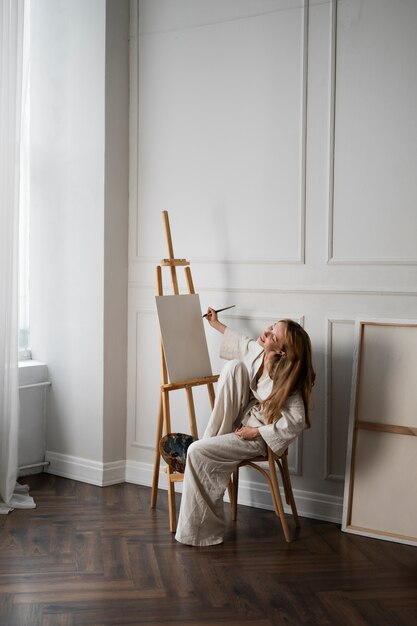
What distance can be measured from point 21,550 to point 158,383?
138cm

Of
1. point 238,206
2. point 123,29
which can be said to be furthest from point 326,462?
point 123,29

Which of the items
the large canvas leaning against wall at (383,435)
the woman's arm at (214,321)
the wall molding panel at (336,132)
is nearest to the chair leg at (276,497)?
the large canvas leaning against wall at (383,435)

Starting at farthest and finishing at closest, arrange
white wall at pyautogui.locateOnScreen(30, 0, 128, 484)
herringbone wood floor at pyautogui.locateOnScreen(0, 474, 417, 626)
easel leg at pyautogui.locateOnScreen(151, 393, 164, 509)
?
white wall at pyautogui.locateOnScreen(30, 0, 128, 484) < easel leg at pyautogui.locateOnScreen(151, 393, 164, 509) < herringbone wood floor at pyautogui.locateOnScreen(0, 474, 417, 626)

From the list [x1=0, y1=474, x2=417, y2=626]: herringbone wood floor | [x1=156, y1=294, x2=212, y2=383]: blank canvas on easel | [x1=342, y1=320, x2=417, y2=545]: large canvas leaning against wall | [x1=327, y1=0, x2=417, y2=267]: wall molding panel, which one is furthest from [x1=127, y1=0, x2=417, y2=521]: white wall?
[x1=0, y1=474, x2=417, y2=626]: herringbone wood floor

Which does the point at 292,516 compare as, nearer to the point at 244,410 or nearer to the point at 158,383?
the point at 244,410

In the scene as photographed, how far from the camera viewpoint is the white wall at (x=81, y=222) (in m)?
4.54

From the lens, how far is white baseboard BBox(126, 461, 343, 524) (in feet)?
13.1

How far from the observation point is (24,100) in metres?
4.73

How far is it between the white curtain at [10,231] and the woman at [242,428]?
1062 millimetres

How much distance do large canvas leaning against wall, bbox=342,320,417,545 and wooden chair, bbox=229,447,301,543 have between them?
27 centimetres

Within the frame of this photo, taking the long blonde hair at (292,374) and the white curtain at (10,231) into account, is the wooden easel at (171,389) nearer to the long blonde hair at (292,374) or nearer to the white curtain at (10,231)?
the long blonde hair at (292,374)

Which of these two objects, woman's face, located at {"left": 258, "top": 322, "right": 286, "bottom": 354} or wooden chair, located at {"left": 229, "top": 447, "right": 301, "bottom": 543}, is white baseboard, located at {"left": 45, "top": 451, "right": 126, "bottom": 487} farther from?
Result: woman's face, located at {"left": 258, "top": 322, "right": 286, "bottom": 354}

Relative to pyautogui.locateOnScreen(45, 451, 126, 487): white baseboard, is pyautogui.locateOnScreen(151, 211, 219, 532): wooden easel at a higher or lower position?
higher

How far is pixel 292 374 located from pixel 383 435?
538mm
